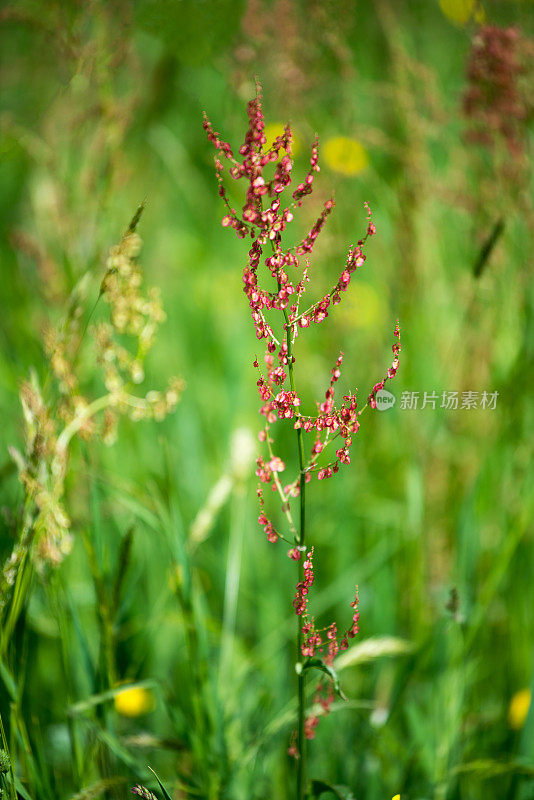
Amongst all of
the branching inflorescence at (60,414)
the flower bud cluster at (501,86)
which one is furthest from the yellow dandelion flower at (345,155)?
the branching inflorescence at (60,414)

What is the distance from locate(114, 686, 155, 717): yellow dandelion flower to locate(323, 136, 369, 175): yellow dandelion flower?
42.6 inches

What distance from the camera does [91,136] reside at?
48.9 inches

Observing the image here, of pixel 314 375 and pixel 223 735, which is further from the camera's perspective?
pixel 314 375

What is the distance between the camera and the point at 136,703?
102cm

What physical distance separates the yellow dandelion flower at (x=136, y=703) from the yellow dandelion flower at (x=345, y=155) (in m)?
1.08

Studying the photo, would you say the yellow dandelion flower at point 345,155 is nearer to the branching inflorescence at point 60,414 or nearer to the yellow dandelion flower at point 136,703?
the branching inflorescence at point 60,414

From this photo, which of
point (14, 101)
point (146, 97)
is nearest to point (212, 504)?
point (146, 97)

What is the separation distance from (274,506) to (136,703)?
1.48 feet

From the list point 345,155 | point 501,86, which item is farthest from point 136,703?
point 345,155

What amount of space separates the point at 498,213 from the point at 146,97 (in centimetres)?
93

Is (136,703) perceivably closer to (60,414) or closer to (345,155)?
(60,414)

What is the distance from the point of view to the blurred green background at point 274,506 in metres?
0.77

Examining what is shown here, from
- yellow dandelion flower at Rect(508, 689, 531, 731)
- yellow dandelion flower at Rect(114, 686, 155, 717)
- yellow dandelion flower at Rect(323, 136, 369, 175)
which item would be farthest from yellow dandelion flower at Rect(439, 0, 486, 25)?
yellow dandelion flower at Rect(114, 686, 155, 717)

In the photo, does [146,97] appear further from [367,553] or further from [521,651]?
[521,651]
